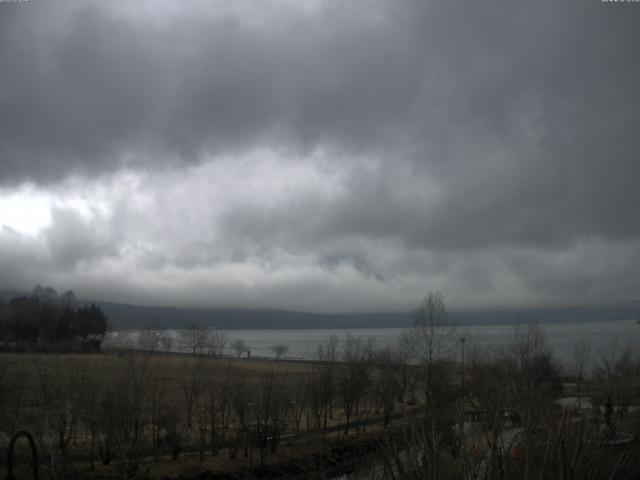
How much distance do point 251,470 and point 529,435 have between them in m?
26.2

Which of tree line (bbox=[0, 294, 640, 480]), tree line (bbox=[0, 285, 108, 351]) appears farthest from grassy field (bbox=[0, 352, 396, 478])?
tree line (bbox=[0, 285, 108, 351])

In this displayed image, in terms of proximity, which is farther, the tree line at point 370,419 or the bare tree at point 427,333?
the bare tree at point 427,333

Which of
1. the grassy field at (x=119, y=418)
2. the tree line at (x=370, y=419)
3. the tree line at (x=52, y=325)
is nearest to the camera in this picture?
the tree line at (x=370, y=419)

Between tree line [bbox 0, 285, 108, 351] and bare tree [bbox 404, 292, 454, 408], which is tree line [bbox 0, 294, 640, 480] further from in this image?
tree line [bbox 0, 285, 108, 351]

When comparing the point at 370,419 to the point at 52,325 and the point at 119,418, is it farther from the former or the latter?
the point at 52,325

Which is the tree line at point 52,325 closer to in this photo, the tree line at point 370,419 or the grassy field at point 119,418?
the tree line at point 370,419

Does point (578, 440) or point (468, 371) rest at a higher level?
point (578, 440)

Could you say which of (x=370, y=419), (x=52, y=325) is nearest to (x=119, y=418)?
(x=370, y=419)

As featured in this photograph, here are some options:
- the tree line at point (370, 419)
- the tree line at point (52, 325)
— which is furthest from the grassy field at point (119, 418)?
the tree line at point (52, 325)

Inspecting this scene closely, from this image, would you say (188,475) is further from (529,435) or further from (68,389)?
(529,435)

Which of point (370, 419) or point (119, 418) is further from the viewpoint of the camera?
point (370, 419)

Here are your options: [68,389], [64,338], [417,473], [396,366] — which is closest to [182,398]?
[68,389]

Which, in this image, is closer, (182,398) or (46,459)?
(46,459)

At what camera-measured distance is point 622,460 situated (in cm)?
1320
